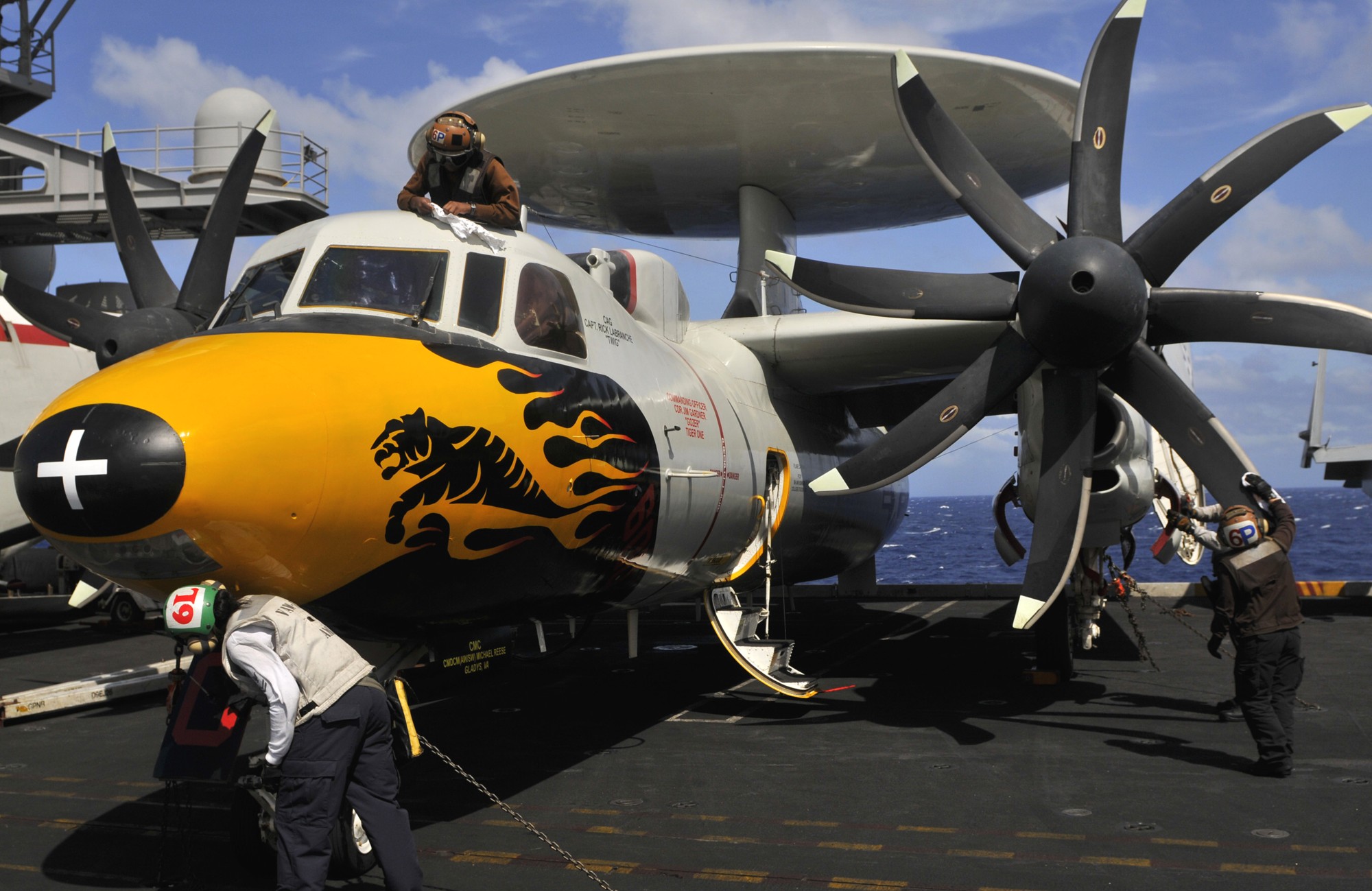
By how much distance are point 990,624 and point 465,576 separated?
13.9 metres

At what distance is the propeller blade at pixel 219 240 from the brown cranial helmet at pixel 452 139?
5.36 metres

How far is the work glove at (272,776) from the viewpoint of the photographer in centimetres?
532

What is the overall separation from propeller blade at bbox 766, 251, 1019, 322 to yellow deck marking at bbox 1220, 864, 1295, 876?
196 inches

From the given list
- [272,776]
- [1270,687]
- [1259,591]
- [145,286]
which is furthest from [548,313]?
[145,286]

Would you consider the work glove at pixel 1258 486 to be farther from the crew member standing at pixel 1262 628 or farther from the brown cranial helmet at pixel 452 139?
the brown cranial helmet at pixel 452 139

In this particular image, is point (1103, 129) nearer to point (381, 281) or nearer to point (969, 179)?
point (969, 179)

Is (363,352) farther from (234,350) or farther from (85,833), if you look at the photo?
(85,833)

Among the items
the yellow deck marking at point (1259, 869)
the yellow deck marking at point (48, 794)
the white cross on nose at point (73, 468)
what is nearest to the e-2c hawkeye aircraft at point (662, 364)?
the white cross on nose at point (73, 468)

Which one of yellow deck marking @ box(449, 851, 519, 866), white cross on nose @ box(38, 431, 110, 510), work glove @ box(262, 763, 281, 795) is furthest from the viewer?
yellow deck marking @ box(449, 851, 519, 866)

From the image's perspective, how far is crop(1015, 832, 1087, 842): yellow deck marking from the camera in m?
6.74

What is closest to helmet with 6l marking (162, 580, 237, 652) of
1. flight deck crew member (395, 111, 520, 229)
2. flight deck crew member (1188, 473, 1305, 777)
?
flight deck crew member (395, 111, 520, 229)

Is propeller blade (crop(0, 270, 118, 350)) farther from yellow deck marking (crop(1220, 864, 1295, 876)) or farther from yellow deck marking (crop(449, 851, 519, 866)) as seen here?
yellow deck marking (crop(1220, 864, 1295, 876))

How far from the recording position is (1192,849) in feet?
21.2

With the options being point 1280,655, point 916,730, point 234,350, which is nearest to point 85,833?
point 234,350
